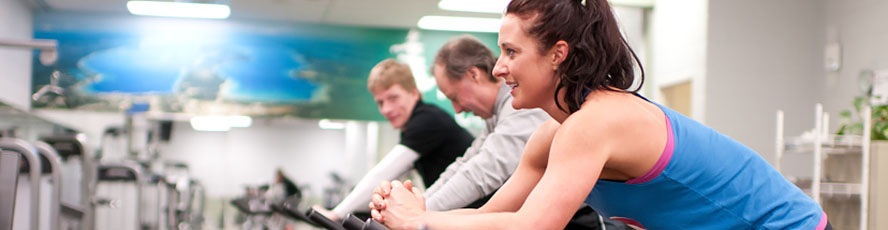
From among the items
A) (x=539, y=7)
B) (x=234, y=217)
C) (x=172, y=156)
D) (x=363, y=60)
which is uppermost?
(x=363, y=60)

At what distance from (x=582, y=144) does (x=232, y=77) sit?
24.7 ft

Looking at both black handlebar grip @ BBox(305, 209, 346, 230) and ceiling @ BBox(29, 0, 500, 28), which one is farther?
ceiling @ BBox(29, 0, 500, 28)

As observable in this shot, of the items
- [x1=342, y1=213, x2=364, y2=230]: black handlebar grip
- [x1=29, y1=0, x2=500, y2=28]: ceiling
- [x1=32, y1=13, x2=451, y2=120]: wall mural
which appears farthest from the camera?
[x1=32, y1=13, x2=451, y2=120]: wall mural

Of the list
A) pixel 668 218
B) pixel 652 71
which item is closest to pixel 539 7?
pixel 668 218

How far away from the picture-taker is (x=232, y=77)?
8.20 metres

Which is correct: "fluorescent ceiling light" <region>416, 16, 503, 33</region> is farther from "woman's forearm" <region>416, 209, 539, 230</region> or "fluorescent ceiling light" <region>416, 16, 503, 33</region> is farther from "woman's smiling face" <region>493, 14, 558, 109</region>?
"woman's forearm" <region>416, 209, 539, 230</region>

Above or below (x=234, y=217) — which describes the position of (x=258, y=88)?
above

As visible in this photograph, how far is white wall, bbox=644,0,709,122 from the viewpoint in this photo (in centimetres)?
633

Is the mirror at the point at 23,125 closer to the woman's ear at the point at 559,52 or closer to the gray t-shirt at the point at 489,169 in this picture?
the gray t-shirt at the point at 489,169

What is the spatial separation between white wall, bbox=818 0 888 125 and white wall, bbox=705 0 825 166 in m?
0.16

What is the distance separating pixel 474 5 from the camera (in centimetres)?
746

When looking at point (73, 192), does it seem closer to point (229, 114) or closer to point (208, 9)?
point (229, 114)

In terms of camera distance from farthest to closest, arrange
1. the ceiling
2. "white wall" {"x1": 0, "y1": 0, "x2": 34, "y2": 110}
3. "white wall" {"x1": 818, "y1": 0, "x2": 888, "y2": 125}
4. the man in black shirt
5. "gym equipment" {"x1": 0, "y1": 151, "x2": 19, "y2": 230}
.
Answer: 1. the ceiling
2. "white wall" {"x1": 0, "y1": 0, "x2": 34, "y2": 110}
3. "white wall" {"x1": 818, "y1": 0, "x2": 888, "y2": 125}
4. "gym equipment" {"x1": 0, "y1": 151, "x2": 19, "y2": 230}
5. the man in black shirt

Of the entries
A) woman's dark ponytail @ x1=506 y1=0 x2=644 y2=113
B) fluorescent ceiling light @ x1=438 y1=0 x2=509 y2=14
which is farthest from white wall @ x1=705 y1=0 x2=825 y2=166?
woman's dark ponytail @ x1=506 y1=0 x2=644 y2=113
